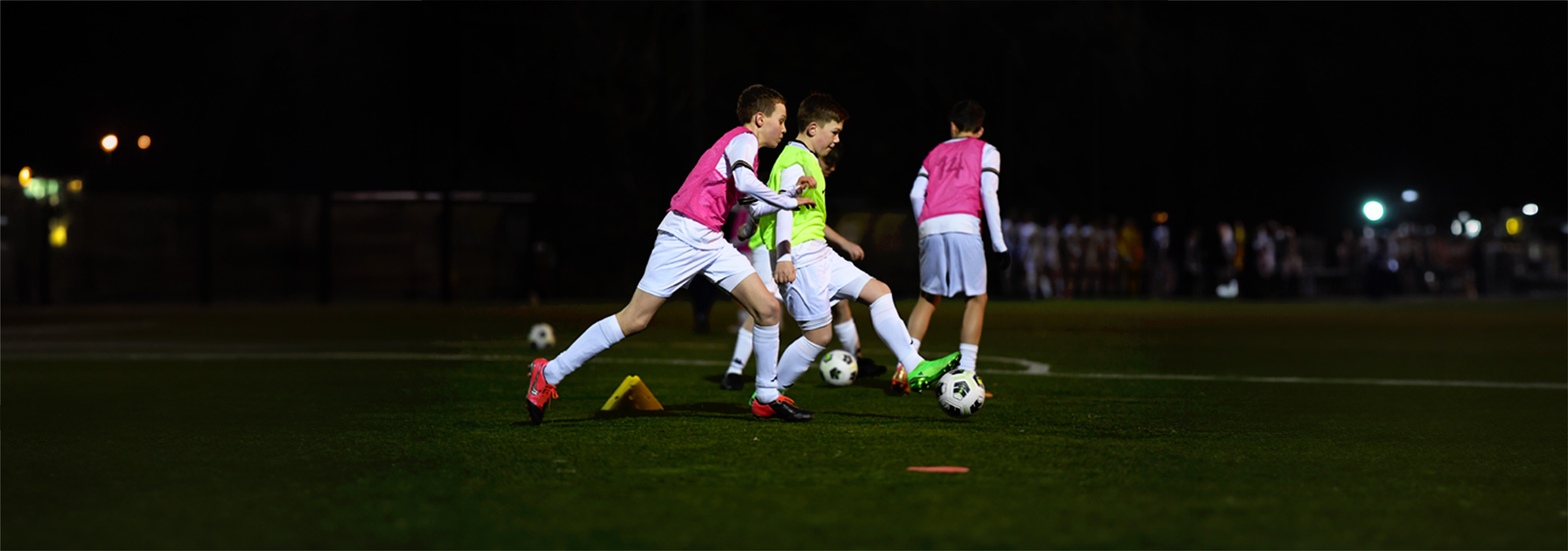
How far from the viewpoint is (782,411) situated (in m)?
8.24

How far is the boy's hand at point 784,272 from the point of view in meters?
7.88

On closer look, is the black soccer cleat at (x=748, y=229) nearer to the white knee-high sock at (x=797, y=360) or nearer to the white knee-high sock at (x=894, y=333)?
the white knee-high sock at (x=797, y=360)

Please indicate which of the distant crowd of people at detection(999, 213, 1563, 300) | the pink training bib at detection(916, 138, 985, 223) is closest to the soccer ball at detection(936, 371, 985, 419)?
the pink training bib at detection(916, 138, 985, 223)

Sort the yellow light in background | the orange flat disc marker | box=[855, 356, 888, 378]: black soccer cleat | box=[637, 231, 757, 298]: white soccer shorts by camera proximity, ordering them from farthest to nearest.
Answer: the yellow light in background → box=[855, 356, 888, 378]: black soccer cleat → box=[637, 231, 757, 298]: white soccer shorts → the orange flat disc marker

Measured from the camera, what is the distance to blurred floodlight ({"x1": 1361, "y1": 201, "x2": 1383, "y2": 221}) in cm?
3241

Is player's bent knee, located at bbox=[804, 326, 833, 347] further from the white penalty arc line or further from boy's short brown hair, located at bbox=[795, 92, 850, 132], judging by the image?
the white penalty arc line

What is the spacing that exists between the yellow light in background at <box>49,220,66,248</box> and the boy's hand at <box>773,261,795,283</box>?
2335 cm

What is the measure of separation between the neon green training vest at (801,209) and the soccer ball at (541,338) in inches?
238

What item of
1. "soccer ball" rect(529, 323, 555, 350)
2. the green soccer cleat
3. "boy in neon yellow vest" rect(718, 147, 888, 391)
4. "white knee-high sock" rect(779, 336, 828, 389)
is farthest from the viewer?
"soccer ball" rect(529, 323, 555, 350)

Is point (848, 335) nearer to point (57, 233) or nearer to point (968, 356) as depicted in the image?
point (968, 356)

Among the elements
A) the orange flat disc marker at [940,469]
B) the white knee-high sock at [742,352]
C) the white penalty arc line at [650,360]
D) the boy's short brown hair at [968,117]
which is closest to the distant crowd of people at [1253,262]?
the white penalty arc line at [650,360]

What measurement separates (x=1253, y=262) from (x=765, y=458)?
28083mm

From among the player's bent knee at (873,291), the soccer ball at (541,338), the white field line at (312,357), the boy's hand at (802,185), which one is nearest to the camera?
the boy's hand at (802,185)

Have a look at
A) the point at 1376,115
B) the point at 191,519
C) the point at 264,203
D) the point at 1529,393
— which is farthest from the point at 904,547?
the point at 1376,115
